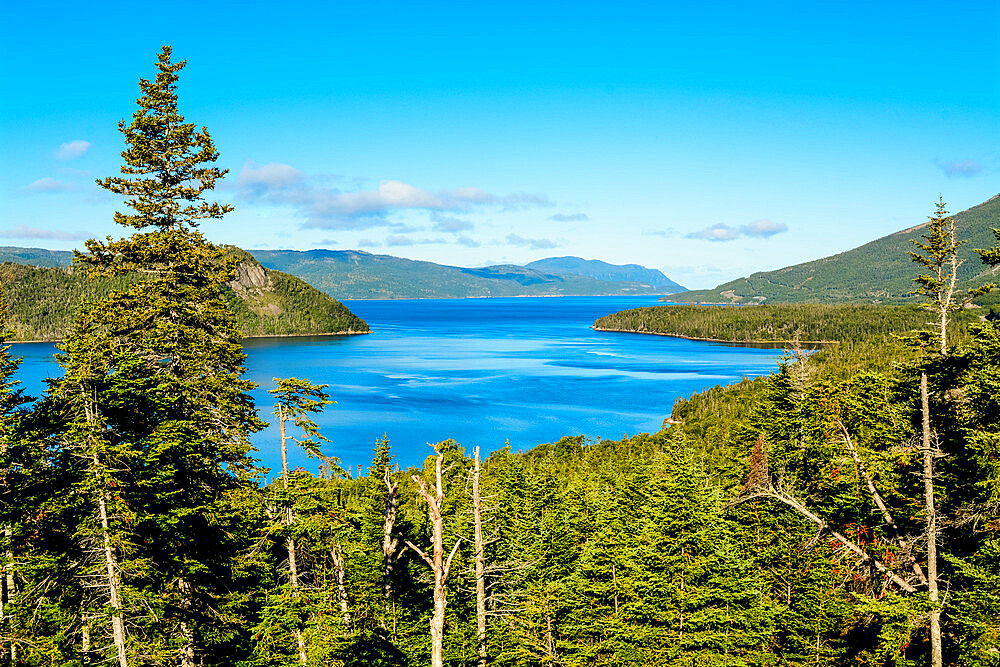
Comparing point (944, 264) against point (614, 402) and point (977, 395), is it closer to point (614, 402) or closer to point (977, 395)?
point (977, 395)

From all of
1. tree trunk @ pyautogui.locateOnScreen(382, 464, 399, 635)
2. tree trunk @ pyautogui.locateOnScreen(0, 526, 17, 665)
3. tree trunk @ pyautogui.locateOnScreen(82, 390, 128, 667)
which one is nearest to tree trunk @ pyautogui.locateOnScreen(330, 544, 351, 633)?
tree trunk @ pyautogui.locateOnScreen(382, 464, 399, 635)

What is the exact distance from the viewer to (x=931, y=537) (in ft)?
43.0

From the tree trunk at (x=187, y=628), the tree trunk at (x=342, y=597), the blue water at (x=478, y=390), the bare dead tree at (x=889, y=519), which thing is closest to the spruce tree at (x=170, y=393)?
the tree trunk at (x=187, y=628)

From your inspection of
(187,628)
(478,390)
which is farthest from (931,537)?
(478,390)

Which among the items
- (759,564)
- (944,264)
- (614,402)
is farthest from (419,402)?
(944,264)

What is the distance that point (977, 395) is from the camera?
13891mm

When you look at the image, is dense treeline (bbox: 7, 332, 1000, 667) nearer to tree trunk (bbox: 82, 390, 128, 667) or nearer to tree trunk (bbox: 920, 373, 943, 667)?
tree trunk (bbox: 920, 373, 943, 667)

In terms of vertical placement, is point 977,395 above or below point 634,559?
above

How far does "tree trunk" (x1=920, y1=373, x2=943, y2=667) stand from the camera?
42.4ft

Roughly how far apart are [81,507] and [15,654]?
2652 mm

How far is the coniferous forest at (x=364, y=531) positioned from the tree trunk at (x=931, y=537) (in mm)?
62

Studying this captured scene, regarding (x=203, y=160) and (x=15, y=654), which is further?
(x=203, y=160)

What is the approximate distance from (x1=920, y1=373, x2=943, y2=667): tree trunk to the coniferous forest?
2.4 inches

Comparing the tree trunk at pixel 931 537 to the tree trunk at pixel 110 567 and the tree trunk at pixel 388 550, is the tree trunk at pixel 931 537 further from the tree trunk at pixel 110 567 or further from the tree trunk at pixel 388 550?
the tree trunk at pixel 110 567
